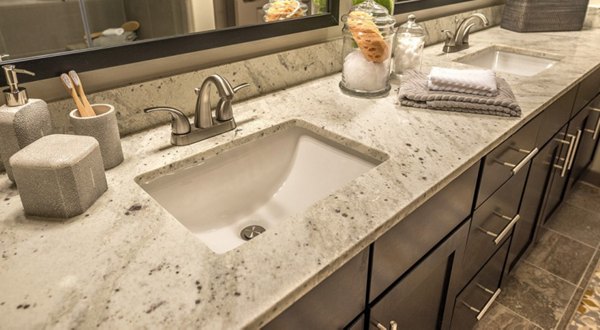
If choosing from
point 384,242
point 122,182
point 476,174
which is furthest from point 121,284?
point 476,174

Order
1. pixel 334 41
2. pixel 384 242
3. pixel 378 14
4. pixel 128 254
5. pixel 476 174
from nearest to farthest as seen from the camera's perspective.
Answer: pixel 128 254
pixel 384 242
pixel 476 174
pixel 378 14
pixel 334 41

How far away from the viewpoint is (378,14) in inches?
49.2

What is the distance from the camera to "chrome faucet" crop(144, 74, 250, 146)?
905mm

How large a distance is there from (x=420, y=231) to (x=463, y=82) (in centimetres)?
49

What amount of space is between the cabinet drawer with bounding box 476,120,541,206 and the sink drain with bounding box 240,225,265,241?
0.53 metres

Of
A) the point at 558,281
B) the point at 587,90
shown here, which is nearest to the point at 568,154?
the point at 587,90

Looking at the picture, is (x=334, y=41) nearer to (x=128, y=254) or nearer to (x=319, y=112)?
(x=319, y=112)

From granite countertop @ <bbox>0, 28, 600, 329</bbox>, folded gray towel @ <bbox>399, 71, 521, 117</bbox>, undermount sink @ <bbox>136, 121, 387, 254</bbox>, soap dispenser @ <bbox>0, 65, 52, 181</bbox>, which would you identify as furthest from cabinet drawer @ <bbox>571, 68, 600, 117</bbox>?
soap dispenser @ <bbox>0, 65, 52, 181</bbox>

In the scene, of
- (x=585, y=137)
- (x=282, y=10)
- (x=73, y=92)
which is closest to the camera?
(x=73, y=92)

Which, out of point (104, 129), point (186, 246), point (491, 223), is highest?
point (104, 129)

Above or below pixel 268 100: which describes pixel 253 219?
below

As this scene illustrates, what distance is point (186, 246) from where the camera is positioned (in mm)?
623

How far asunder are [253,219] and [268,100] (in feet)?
1.15

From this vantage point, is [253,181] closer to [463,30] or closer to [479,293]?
[479,293]
